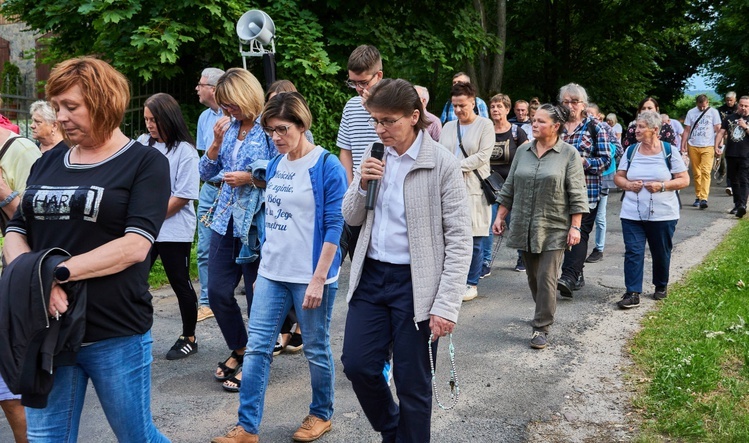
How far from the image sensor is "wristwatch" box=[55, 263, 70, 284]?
2691mm

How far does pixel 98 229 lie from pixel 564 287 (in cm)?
557

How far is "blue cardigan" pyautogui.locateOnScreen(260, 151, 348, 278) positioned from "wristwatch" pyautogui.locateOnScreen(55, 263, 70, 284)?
1626mm

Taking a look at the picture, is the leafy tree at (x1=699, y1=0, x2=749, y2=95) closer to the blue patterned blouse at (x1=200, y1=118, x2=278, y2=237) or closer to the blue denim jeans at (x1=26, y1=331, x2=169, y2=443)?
the blue patterned blouse at (x1=200, y1=118, x2=278, y2=237)

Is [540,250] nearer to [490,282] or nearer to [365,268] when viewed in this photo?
[490,282]

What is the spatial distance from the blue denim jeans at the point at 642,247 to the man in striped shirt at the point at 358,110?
312 centimetres

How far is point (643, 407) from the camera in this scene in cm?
481

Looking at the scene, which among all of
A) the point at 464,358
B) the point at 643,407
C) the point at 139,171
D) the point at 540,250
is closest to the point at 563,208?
the point at 540,250

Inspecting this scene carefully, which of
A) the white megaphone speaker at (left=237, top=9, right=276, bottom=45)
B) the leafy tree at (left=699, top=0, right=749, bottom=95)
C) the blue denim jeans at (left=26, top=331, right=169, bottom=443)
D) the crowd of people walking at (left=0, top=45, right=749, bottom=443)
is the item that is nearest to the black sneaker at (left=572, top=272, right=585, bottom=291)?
the crowd of people walking at (left=0, top=45, right=749, bottom=443)

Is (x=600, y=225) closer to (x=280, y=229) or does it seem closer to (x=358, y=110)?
(x=358, y=110)

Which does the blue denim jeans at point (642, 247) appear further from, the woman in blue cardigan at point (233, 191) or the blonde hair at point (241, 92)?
the blonde hair at point (241, 92)

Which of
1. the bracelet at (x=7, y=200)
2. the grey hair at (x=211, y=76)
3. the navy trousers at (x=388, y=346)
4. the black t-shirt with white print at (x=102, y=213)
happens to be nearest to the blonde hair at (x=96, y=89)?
the black t-shirt with white print at (x=102, y=213)

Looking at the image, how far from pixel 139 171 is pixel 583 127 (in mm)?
5889

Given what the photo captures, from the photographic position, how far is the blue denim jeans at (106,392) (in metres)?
2.90

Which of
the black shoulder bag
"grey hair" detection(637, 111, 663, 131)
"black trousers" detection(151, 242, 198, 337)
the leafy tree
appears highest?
the leafy tree
